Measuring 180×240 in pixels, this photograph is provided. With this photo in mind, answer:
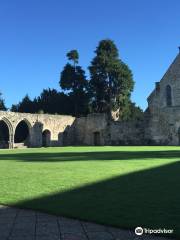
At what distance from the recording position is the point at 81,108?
44.9m

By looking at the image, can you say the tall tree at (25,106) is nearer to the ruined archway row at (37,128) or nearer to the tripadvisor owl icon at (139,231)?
the ruined archway row at (37,128)

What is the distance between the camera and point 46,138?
3647 cm

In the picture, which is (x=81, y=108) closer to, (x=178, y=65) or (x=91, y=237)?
(x=178, y=65)

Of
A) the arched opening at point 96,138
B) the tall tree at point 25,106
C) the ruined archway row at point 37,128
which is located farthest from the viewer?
the tall tree at point 25,106

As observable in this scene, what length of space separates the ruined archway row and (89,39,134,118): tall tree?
5.73 meters

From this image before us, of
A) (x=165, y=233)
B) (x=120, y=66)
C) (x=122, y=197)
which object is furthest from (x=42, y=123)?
(x=165, y=233)

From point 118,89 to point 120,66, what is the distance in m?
2.64

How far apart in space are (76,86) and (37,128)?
12.0m

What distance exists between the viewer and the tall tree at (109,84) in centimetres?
4231

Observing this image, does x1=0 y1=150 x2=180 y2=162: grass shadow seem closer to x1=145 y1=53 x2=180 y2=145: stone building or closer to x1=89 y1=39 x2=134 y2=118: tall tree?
x1=145 y1=53 x2=180 y2=145: stone building

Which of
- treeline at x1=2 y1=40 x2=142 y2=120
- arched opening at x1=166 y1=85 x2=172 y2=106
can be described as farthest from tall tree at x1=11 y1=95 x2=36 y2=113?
arched opening at x1=166 y1=85 x2=172 y2=106

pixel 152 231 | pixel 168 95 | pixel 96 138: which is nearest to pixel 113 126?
pixel 96 138

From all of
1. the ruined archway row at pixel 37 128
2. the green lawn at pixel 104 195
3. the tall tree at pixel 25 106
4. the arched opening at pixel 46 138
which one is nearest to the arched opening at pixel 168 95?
the ruined archway row at pixel 37 128

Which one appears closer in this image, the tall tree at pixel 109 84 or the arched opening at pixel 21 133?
the arched opening at pixel 21 133
